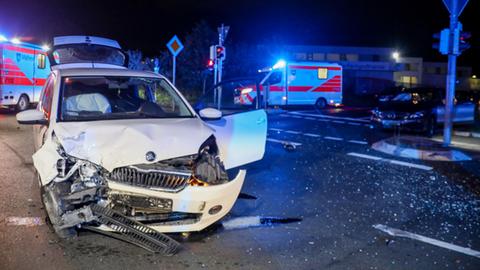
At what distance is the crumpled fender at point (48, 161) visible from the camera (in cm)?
497

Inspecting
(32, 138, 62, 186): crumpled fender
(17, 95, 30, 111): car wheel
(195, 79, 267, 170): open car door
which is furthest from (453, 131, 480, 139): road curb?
(17, 95, 30, 111): car wheel

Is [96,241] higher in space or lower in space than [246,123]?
lower

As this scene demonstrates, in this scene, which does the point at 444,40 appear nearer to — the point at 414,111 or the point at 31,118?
the point at 414,111

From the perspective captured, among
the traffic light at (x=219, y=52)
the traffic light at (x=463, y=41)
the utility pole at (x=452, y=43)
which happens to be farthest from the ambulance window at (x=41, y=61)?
the traffic light at (x=463, y=41)

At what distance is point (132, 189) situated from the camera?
4.87 metres

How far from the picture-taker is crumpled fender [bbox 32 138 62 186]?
4970 millimetres

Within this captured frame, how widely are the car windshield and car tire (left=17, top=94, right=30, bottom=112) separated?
16.1 meters

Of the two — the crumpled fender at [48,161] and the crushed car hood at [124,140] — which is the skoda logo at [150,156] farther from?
the crumpled fender at [48,161]

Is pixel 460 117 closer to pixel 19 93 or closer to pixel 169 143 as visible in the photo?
pixel 169 143

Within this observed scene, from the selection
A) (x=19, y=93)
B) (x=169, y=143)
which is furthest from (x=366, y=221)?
(x=19, y=93)

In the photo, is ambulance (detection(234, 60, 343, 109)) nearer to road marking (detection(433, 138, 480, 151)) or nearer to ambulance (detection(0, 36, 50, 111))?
ambulance (detection(0, 36, 50, 111))

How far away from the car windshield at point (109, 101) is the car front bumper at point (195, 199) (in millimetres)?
1401

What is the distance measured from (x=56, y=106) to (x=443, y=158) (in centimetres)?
845

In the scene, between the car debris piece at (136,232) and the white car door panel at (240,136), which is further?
the white car door panel at (240,136)
